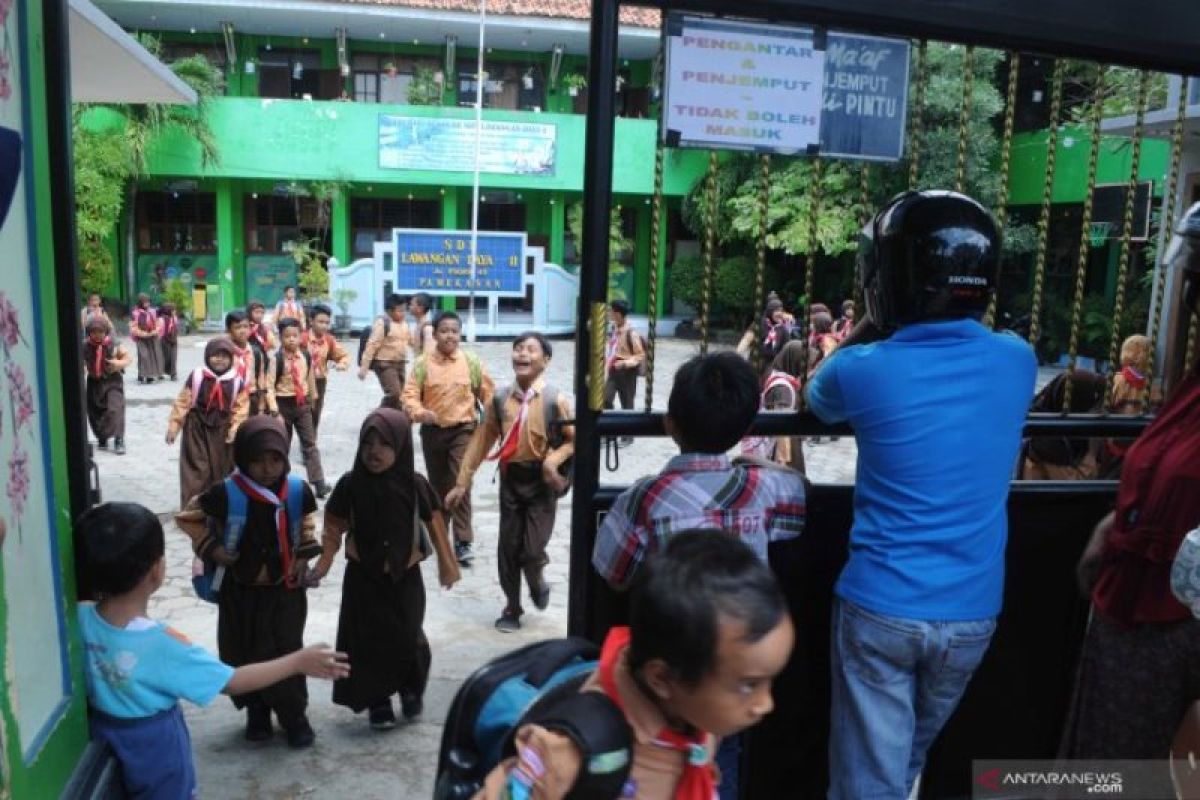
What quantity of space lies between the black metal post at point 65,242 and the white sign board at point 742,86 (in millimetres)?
1384

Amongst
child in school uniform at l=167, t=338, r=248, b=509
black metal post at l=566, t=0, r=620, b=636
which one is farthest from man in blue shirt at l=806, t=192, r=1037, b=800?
child in school uniform at l=167, t=338, r=248, b=509

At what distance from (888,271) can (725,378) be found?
0.44 m

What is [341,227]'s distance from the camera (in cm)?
2084

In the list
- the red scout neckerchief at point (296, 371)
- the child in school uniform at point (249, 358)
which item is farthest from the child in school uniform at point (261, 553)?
the red scout neckerchief at point (296, 371)

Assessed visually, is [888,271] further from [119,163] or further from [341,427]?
[119,163]

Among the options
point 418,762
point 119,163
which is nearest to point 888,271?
point 418,762

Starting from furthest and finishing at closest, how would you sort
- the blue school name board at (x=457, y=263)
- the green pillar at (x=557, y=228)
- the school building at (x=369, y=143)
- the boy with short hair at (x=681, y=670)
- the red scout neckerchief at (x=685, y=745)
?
1. the green pillar at (x=557, y=228)
2. the school building at (x=369, y=143)
3. the blue school name board at (x=457, y=263)
4. the red scout neckerchief at (x=685, y=745)
5. the boy with short hair at (x=681, y=670)

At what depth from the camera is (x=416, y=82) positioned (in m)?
20.3

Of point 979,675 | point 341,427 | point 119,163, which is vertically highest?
point 119,163

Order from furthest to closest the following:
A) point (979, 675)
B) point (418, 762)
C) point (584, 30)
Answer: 1. point (584, 30)
2. point (418, 762)
3. point (979, 675)

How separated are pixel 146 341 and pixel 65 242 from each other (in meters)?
12.4

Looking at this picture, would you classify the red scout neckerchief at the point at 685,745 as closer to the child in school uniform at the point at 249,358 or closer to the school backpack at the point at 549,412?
the school backpack at the point at 549,412

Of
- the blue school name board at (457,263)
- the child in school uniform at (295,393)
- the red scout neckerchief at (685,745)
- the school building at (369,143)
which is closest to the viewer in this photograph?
the red scout neckerchief at (685,745)

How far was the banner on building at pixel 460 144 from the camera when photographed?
19750 mm
